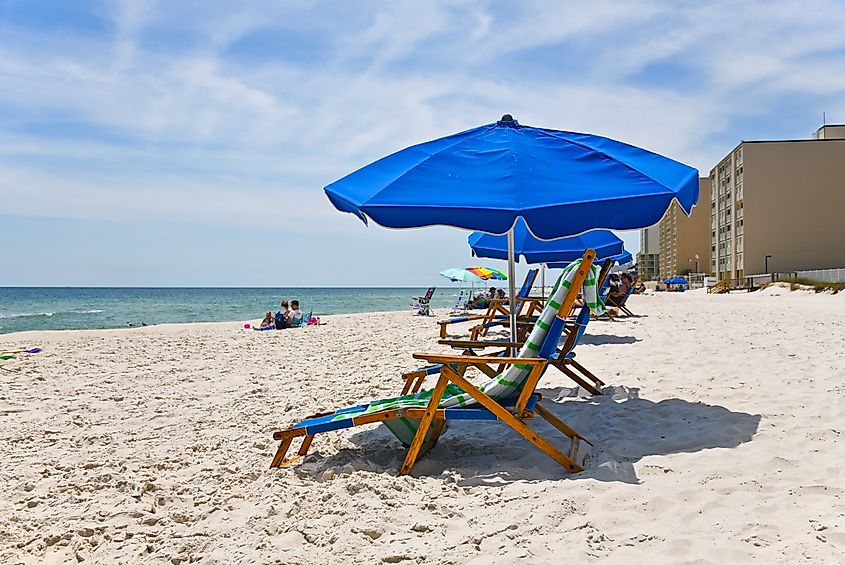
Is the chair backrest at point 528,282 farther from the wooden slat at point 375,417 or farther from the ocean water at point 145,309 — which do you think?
the ocean water at point 145,309

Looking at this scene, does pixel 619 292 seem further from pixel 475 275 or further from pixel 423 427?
pixel 423 427

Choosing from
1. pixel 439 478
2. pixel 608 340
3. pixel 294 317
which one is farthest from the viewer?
pixel 294 317

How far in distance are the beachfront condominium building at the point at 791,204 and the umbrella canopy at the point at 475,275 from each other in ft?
103

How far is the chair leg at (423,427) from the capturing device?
3463 mm

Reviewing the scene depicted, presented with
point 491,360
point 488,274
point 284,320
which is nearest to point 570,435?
point 491,360

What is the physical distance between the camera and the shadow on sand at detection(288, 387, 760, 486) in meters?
3.50

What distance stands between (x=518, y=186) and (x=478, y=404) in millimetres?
1273

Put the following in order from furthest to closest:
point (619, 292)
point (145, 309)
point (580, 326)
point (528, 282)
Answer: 1. point (145, 309)
2. point (619, 292)
3. point (528, 282)
4. point (580, 326)

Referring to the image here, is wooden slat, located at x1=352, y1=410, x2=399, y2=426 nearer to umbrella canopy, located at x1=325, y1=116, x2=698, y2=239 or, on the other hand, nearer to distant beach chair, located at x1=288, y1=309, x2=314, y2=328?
umbrella canopy, located at x1=325, y1=116, x2=698, y2=239

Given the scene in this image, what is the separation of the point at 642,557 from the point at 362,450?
2.06m

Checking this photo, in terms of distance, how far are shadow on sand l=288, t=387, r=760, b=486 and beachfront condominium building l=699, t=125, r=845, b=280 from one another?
47529 mm

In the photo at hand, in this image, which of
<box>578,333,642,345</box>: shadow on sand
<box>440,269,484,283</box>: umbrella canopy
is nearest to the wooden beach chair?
<box>578,333,642,345</box>: shadow on sand

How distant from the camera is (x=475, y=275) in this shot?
900 inches

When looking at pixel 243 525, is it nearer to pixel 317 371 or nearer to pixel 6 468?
pixel 6 468
